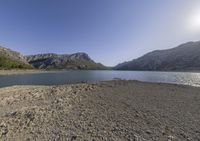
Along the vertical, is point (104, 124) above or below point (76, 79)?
above

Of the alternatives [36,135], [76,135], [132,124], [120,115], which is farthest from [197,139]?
[36,135]

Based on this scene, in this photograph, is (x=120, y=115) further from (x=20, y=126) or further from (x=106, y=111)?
(x=20, y=126)

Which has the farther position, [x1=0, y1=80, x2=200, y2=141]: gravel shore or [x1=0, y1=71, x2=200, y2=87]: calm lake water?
[x1=0, y1=71, x2=200, y2=87]: calm lake water

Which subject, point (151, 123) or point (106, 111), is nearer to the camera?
point (151, 123)

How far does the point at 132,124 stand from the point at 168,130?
1837 mm

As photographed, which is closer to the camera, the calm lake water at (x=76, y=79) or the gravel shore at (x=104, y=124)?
the gravel shore at (x=104, y=124)

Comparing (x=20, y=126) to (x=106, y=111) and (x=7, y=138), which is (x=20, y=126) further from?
(x=106, y=111)

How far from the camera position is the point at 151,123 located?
28.1 feet

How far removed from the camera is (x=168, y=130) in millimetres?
7719

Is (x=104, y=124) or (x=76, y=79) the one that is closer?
(x=104, y=124)

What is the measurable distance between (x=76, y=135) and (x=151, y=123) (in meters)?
4.24

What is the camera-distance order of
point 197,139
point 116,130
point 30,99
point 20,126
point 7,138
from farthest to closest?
point 30,99, point 20,126, point 116,130, point 7,138, point 197,139

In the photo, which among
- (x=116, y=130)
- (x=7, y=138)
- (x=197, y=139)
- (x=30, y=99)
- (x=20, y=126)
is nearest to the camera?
(x=197, y=139)

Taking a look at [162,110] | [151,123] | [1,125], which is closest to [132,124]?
[151,123]
